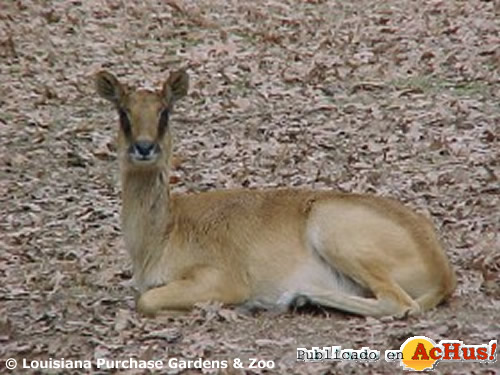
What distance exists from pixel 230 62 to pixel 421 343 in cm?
903

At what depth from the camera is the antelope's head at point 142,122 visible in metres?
7.89

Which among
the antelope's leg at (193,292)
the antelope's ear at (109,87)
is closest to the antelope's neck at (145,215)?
the antelope's leg at (193,292)

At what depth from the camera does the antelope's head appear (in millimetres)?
7891

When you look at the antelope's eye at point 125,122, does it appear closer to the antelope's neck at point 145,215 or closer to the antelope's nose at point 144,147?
the antelope's nose at point 144,147

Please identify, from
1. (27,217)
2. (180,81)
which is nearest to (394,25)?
(27,217)

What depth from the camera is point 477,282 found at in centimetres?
834

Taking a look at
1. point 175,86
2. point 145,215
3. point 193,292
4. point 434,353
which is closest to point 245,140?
point 175,86

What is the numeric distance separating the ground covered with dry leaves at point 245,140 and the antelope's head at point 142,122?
1012mm

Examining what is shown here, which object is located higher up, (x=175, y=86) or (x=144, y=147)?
(x=175, y=86)

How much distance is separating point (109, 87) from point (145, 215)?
0.89 meters

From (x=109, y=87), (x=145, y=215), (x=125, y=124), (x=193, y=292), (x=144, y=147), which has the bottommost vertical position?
(x=193, y=292)

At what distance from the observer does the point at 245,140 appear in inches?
494

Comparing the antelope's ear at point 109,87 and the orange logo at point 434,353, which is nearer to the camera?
the orange logo at point 434,353

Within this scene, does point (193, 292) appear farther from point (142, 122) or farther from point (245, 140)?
point (245, 140)
